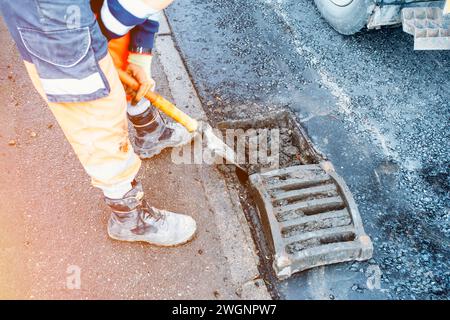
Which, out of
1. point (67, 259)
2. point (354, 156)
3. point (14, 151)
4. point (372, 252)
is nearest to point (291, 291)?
point (372, 252)

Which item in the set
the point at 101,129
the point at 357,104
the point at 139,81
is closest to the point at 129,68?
the point at 139,81

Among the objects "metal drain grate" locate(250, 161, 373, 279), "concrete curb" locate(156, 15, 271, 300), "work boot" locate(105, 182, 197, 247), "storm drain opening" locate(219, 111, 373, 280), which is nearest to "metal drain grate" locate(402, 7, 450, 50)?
"storm drain opening" locate(219, 111, 373, 280)

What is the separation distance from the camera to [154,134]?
7.85 feet

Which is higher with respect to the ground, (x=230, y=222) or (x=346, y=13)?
(x=346, y=13)

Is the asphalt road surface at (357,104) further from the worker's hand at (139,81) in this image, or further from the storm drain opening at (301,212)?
the worker's hand at (139,81)

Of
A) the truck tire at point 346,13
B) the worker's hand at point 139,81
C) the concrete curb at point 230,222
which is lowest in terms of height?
the concrete curb at point 230,222

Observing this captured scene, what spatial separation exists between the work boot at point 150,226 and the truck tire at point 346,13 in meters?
2.01

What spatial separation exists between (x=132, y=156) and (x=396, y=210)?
5.06 ft

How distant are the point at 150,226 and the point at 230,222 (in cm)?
45

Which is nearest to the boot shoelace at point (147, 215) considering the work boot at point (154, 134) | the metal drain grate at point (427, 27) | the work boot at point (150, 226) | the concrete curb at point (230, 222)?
the work boot at point (150, 226)

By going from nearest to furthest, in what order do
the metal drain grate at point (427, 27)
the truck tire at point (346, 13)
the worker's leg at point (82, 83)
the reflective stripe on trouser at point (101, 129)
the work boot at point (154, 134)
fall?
1. the worker's leg at point (82, 83)
2. the reflective stripe on trouser at point (101, 129)
3. the work boot at point (154, 134)
4. the metal drain grate at point (427, 27)
5. the truck tire at point (346, 13)

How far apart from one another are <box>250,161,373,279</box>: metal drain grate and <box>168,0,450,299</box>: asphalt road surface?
4.8 inches

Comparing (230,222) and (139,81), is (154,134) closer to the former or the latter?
(139,81)

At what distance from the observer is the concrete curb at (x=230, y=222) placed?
1947 mm
